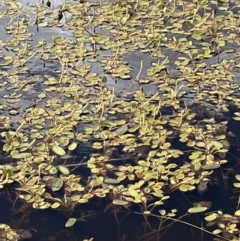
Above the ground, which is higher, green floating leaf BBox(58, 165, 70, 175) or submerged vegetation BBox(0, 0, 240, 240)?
submerged vegetation BBox(0, 0, 240, 240)

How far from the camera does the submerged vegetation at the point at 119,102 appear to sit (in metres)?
1.94

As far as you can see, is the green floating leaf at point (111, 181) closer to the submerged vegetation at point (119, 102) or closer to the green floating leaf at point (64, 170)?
the submerged vegetation at point (119, 102)

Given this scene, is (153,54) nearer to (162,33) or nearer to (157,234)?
(162,33)

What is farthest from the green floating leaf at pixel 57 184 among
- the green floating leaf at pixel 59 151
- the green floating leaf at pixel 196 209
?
the green floating leaf at pixel 196 209

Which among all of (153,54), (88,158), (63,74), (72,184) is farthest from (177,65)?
(72,184)

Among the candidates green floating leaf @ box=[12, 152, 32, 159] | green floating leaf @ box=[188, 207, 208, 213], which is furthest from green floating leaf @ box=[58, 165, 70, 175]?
green floating leaf @ box=[188, 207, 208, 213]

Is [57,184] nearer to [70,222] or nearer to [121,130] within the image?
[70,222]

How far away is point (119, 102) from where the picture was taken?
2385 mm

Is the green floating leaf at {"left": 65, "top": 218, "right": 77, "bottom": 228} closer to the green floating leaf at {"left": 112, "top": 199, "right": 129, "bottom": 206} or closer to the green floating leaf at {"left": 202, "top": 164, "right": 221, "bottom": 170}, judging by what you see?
the green floating leaf at {"left": 112, "top": 199, "right": 129, "bottom": 206}

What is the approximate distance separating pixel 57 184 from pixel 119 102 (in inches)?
23.3

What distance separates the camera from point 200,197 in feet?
6.29

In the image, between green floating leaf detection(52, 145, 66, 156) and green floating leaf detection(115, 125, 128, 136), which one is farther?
green floating leaf detection(115, 125, 128, 136)

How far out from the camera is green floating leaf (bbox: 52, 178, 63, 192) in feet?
6.35

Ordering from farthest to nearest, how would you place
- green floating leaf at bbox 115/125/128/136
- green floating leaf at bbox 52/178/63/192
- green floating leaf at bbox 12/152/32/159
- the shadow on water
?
green floating leaf at bbox 115/125/128/136 < green floating leaf at bbox 12/152/32/159 < green floating leaf at bbox 52/178/63/192 < the shadow on water
